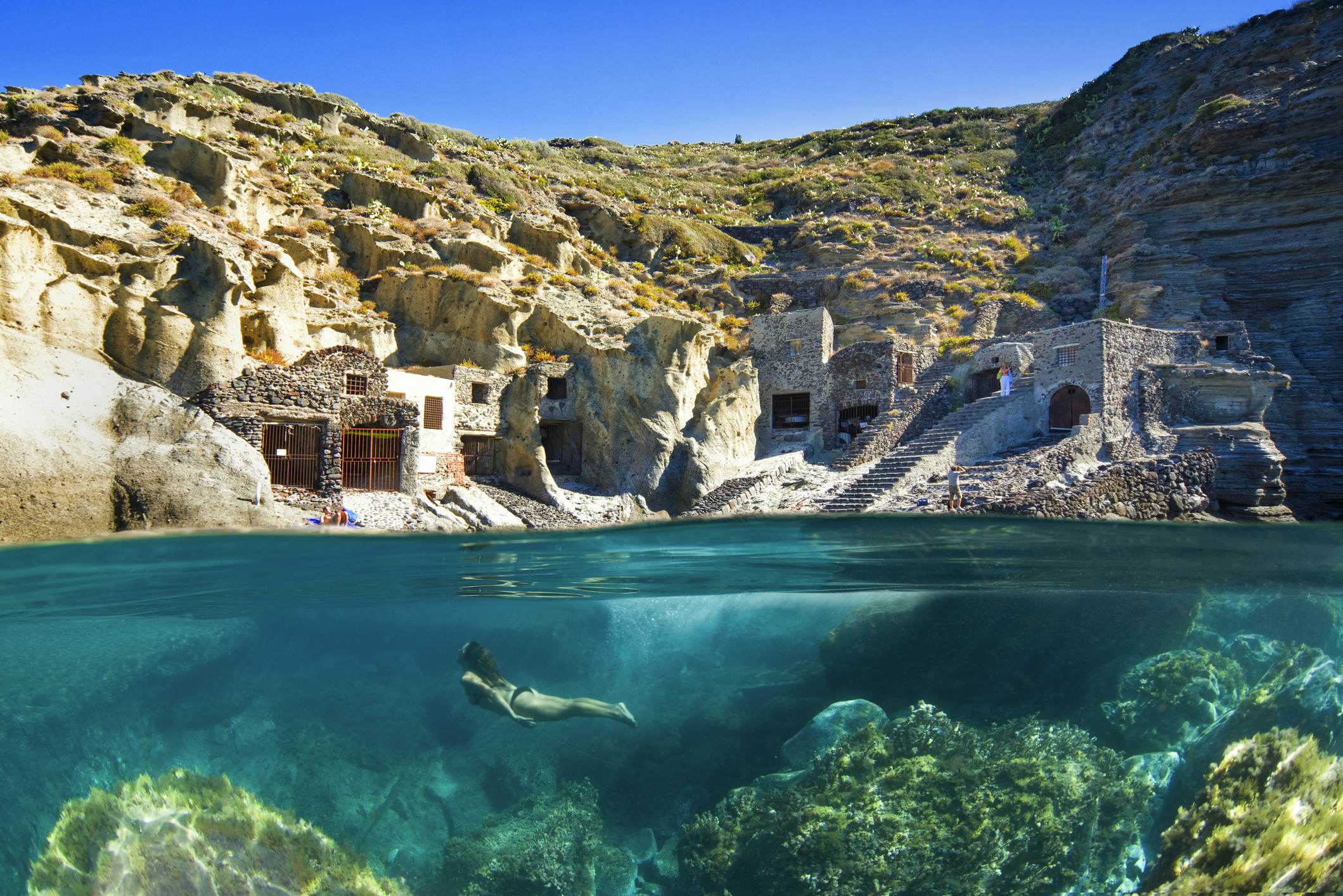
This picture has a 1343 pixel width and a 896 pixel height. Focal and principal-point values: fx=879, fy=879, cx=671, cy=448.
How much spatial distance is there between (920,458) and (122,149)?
27.0m

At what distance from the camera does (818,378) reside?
31.8 m

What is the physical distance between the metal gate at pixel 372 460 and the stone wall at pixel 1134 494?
47.9 ft

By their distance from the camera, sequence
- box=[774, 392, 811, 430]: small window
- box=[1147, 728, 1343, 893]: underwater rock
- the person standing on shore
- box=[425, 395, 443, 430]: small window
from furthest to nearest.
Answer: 1. box=[774, 392, 811, 430]: small window
2. box=[425, 395, 443, 430]: small window
3. the person standing on shore
4. box=[1147, 728, 1343, 893]: underwater rock

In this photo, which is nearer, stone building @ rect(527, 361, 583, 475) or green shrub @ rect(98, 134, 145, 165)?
green shrub @ rect(98, 134, 145, 165)

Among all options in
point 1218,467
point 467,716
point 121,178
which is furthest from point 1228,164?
point 121,178

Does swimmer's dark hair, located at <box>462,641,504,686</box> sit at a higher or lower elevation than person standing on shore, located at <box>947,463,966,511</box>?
lower

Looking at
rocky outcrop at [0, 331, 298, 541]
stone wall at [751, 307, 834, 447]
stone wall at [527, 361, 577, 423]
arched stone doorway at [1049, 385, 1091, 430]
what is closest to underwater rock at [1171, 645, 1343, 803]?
arched stone doorway at [1049, 385, 1091, 430]

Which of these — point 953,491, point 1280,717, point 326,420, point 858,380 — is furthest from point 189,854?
point 858,380

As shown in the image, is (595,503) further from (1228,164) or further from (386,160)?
(1228,164)

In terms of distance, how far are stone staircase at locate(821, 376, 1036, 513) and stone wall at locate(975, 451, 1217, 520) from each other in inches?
146

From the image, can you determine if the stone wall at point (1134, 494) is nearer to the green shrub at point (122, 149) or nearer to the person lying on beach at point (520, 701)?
the person lying on beach at point (520, 701)

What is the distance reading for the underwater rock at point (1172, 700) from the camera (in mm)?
12867

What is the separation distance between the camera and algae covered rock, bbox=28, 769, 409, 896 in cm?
1027

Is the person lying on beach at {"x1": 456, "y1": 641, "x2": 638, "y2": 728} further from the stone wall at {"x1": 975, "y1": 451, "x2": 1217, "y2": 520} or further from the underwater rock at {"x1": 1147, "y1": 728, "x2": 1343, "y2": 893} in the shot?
the stone wall at {"x1": 975, "y1": 451, "x2": 1217, "y2": 520}
